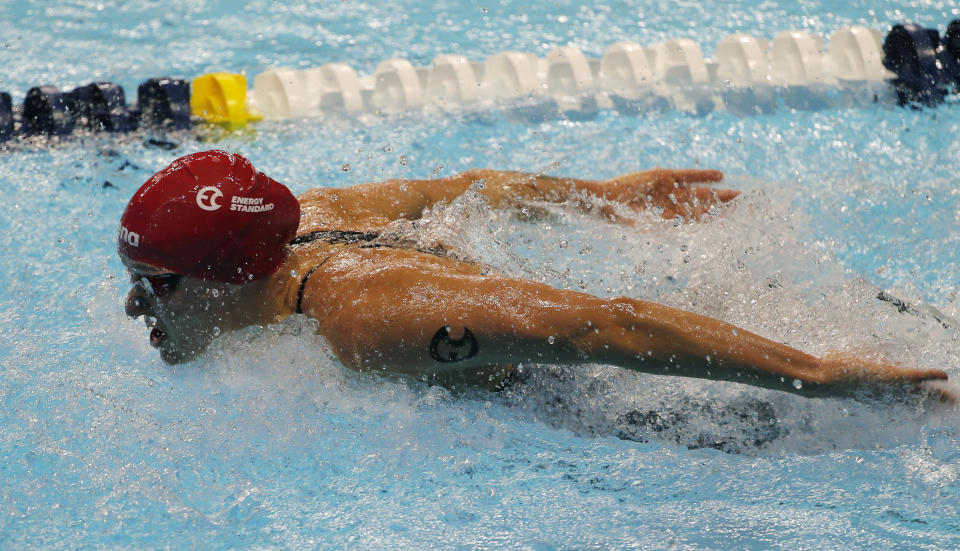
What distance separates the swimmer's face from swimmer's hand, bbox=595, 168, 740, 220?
1.32 metres

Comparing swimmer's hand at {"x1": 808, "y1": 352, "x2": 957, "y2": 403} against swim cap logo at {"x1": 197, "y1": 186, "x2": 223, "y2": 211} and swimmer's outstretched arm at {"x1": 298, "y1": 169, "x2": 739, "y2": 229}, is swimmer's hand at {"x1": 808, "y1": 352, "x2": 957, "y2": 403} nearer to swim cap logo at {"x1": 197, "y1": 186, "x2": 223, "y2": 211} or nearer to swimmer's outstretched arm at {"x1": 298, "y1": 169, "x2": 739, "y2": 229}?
swimmer's outstretched arm at {"x1": 298, "y1": 169, "x2": 739, "y2": 229}

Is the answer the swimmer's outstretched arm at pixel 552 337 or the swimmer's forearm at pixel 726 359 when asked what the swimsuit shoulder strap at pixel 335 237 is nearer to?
the swimmer's outstretched arm at pixel 552 337

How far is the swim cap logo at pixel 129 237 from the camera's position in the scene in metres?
2.06

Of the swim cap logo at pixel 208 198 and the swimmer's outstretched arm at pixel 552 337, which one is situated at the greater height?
the swim cap logo at pixel 208 198

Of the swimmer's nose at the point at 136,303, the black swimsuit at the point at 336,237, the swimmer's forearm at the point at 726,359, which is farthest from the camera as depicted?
the black swimsuit at the point at 336,237

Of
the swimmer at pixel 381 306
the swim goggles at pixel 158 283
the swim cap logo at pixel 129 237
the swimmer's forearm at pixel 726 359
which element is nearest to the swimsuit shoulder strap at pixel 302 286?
the swimmer at pixel 381 306

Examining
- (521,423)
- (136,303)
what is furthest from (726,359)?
(136,303)

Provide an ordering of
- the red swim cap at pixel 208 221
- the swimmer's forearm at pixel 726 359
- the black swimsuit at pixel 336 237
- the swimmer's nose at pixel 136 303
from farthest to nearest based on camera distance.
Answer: the black swimsuit at pixel 336 237 < the swimmer's nose at pixel 136 303 < the red swim cap at pixel 208 221 < the swimmer's forearm at pixel 726 359

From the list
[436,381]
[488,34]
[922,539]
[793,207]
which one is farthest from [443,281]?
[488,34]

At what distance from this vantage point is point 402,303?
202cm

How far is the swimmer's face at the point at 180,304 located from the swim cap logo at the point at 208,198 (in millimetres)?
181

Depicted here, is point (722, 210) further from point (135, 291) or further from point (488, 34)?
point (488, 34)

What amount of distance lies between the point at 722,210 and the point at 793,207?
754 millimetres

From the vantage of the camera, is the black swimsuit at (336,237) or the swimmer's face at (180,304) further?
the black swimsuit at (336,237)
